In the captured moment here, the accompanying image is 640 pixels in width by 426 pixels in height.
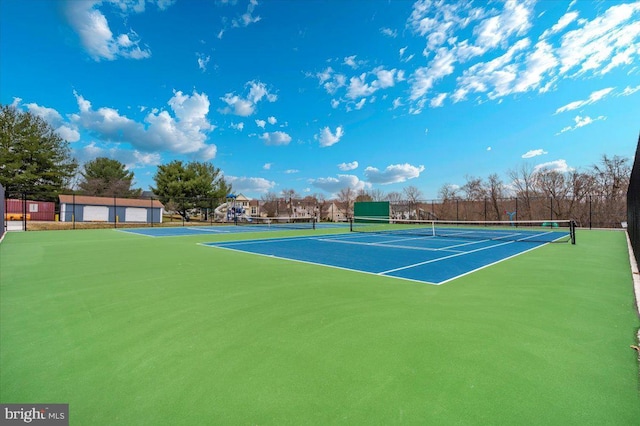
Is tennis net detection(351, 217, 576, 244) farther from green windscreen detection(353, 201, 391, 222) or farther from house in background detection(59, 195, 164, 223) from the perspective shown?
house in background detection(59, 195, 164, 223)

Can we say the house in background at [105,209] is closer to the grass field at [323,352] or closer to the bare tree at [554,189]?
the grass field at [323,352]

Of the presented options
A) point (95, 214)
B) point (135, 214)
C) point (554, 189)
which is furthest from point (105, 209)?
point (554, 189)

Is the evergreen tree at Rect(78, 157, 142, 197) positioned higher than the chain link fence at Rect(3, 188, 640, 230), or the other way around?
the evergreen tree at Rect(78, 157, 142, 197)

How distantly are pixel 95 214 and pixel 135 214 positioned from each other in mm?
3707

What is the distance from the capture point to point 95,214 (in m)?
31.6

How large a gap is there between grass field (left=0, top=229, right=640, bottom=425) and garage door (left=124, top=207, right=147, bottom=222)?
3367cm

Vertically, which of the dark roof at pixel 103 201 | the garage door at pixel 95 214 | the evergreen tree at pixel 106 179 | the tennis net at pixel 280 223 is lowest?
the tennis net at pixel 280 223

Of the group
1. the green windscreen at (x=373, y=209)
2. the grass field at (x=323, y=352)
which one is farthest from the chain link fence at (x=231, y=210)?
the grass field at (x=323, y=352)

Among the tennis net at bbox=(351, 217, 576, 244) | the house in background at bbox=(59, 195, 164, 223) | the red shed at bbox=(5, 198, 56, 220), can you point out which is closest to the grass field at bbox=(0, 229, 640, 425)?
the tennis net at bbox=(351, 217, 576, 244)

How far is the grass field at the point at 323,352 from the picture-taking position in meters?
1.74

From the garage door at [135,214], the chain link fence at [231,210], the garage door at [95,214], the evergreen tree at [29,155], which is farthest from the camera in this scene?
the garage door at [135,214]

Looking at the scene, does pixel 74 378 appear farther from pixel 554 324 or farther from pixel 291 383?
pixel 554 324

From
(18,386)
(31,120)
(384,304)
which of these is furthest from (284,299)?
(31,120)

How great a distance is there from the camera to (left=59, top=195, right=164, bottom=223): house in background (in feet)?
98.0
